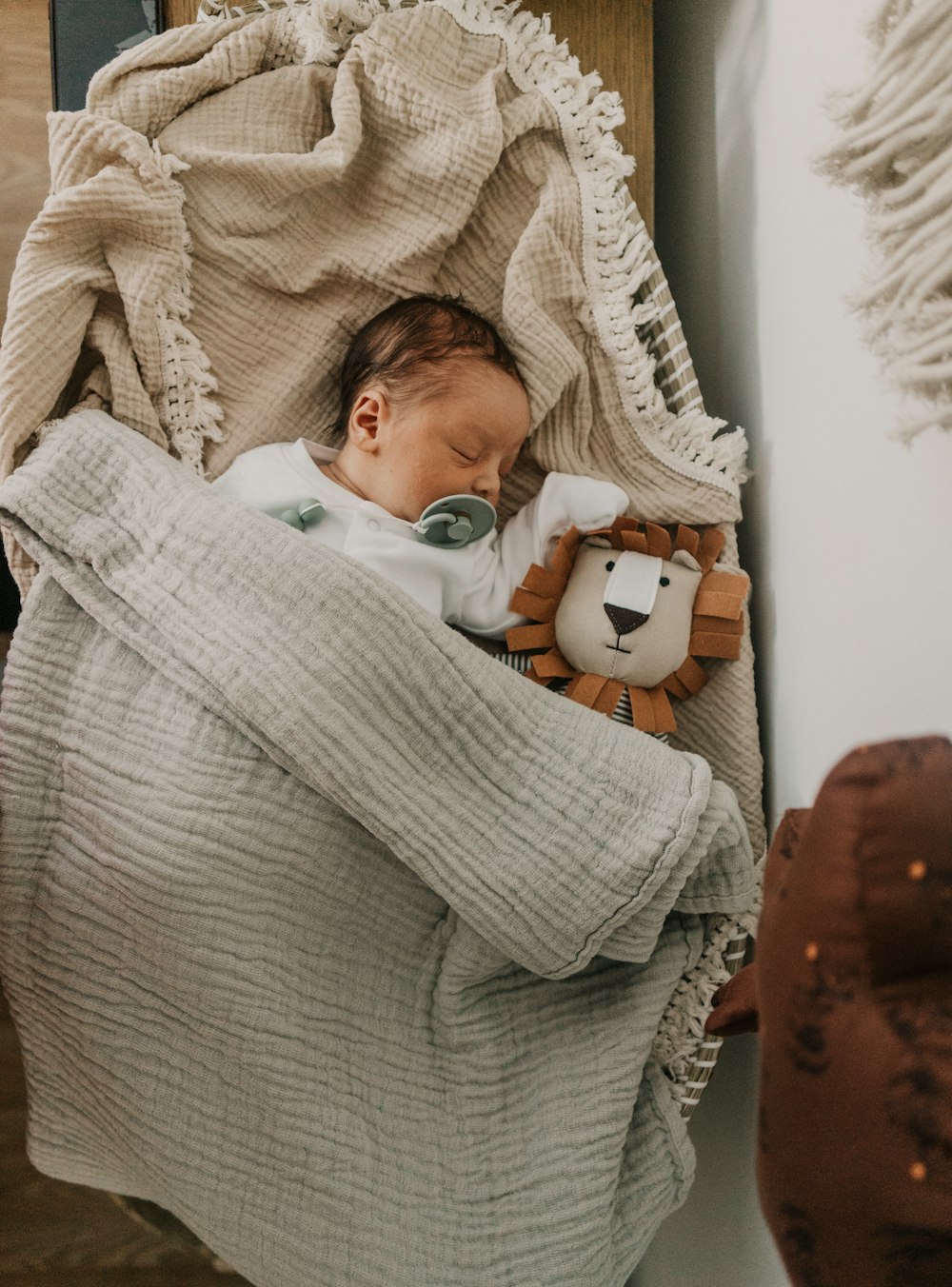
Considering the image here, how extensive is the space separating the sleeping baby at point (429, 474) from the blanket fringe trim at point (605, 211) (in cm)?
10

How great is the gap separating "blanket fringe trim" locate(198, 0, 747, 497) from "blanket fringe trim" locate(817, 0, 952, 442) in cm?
49

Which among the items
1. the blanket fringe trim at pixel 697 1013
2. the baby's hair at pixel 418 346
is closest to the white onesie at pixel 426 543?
the baby's hair at pixel 418 346

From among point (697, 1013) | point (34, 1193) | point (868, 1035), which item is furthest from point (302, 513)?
point (34, 1193)

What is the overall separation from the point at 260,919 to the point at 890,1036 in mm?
536

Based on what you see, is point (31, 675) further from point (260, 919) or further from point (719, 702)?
point (719, 702)

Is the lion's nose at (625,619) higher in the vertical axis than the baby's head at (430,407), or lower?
lower

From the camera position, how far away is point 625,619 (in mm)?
918

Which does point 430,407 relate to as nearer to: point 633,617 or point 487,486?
point 487,486

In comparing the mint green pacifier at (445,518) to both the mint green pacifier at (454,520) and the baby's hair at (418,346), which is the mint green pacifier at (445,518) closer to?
the mint green pacifier at (454,520)

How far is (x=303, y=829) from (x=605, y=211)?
2.29 feet

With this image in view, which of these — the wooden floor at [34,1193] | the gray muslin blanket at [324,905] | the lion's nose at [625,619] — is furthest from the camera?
the wooden floor at [34,1193]

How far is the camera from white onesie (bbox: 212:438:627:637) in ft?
3.12

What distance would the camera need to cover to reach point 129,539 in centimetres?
84

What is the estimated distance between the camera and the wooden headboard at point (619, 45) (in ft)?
3.45
